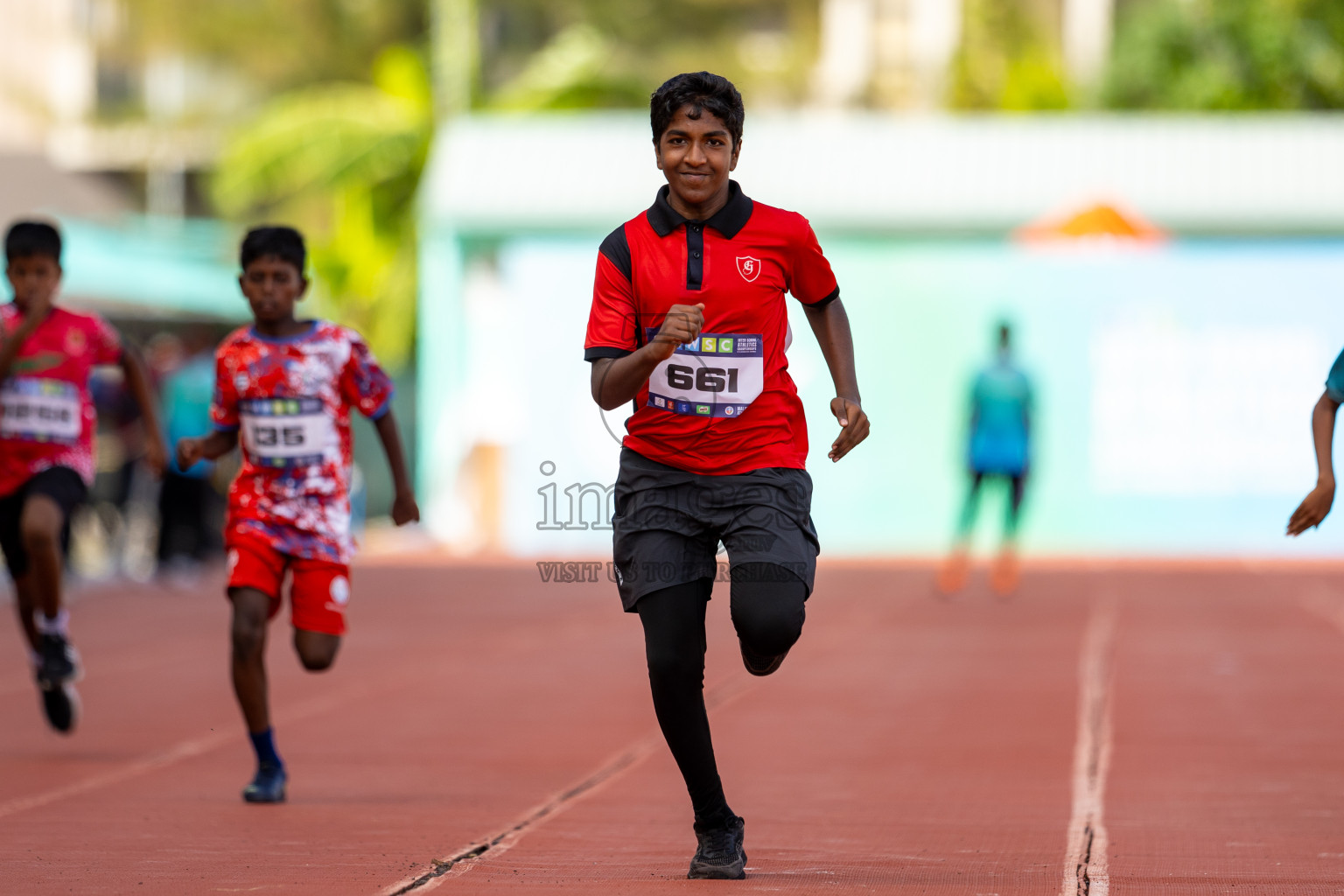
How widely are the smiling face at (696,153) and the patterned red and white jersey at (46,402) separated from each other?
385cm

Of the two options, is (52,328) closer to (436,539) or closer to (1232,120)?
(436,539)

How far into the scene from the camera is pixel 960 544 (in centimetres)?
1633

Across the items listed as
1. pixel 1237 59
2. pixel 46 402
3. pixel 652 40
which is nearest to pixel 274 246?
pixel 46 402

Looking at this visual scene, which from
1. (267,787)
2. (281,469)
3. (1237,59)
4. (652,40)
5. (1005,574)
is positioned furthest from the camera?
Result: (652,40)

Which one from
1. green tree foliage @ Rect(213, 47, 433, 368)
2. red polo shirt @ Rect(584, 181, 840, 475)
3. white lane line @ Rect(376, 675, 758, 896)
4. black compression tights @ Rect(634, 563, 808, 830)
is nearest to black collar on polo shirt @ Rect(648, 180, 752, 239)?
red polo shirt @ Rect(584, 181, 840, 475)

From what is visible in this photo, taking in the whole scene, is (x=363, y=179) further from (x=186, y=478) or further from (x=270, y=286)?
(x=270, y=286)

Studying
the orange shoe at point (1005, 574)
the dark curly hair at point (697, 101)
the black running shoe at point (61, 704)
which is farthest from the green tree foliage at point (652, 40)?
the dark curly hair at point (697, 101)

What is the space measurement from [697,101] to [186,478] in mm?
14093

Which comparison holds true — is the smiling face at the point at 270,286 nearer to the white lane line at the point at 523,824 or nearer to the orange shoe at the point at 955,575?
the white lane line at the point at 523,824

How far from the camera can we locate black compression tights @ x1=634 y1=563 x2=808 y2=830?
16.9 feet

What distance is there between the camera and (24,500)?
8.12 metres

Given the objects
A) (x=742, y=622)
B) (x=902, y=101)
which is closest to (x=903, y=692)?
(x=742, y=622)

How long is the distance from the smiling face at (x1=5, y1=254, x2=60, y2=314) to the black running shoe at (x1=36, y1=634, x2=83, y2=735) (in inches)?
50.7

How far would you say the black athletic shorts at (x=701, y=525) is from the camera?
204 inches
